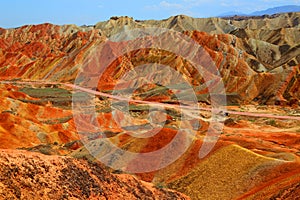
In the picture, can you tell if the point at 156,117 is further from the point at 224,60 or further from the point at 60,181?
the point at 224,60

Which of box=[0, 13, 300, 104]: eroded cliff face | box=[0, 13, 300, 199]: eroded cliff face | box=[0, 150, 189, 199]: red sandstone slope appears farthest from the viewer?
box=[0, 13, 300, 104]: eroded cliff face

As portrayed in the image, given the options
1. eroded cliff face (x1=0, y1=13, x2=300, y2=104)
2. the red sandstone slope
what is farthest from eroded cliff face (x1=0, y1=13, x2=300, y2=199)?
eroded cliff face (x1=0, y1=13, x2=300, y2=104)

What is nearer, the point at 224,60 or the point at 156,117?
the point at 156,117

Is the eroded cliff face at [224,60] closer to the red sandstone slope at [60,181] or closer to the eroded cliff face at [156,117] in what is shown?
the eroded cliff face at [156,117]

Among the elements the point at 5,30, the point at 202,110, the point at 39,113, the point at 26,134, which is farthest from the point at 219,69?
the point at 5,30

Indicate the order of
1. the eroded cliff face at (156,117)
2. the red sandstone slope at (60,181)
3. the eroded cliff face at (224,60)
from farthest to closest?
the eroded cliff face at (224,60) < the eroded cliff face at (156,117) < the red sandstone slope at (60,181)

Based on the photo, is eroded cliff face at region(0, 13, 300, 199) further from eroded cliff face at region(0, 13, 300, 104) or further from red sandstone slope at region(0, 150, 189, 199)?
eroded cliff face at region(0, 13, 300, 104)

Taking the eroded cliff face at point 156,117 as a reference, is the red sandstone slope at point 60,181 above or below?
below

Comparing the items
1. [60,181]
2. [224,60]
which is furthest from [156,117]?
[224,60]

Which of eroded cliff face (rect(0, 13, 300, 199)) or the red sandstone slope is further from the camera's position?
eroded cliff face (rect(0, 13, 300, 199))

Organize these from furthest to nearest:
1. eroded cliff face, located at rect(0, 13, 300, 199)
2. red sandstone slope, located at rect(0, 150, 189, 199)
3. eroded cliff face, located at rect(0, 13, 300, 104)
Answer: eroded cliff face, located at rect(0, 13, 300, 104) < eroded cliff face, located at rect(0, 13, 300, 199) < red sandstone slope, located at rect(0, 150, 189, 199)

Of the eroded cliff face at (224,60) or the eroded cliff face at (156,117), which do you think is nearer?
the eroded cliff face at (156,117)

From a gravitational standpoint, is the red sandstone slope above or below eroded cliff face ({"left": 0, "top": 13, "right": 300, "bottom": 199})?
below

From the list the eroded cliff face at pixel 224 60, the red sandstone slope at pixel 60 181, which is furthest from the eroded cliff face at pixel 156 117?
the eroded cliff face at pixel 224 60
